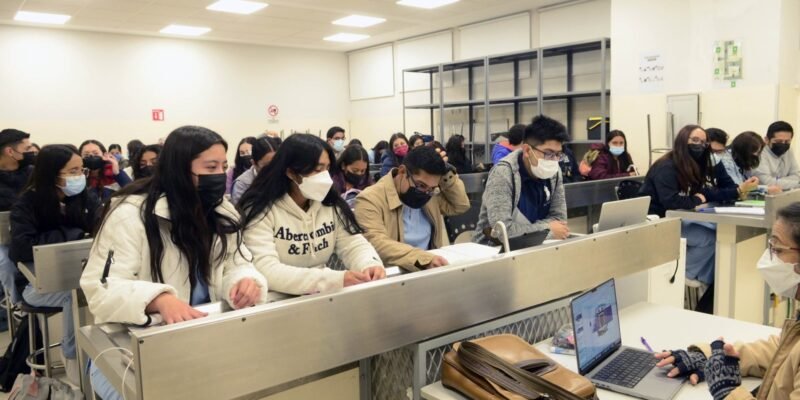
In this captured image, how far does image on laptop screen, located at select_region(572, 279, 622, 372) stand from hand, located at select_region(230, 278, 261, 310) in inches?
33.1

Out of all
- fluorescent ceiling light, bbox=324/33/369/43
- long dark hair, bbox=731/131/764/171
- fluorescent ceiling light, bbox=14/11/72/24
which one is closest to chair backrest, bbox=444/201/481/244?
long dark hair, bbox=731/131/764/171

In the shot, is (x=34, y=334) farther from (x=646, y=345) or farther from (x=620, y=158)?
(x=620, y=158)

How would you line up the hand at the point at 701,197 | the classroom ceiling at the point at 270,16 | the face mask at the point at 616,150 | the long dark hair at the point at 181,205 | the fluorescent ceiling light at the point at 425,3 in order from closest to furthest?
the long dark hair at the point at 181,205 → the hand at the point at 701,197 → the face mask at the point at 616,150 → the classroom ceiling at the point at 270,16 → the fluorescent ceiling light at the point at 425,3

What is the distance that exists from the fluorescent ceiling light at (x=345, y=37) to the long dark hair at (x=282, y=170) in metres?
6.98

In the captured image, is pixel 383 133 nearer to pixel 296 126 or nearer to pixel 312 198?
pixel 296 126

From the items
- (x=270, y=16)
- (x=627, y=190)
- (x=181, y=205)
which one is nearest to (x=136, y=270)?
(x=181, y=205)

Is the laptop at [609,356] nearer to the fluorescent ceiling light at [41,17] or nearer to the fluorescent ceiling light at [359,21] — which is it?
the fluorescent ceiling light at [359,21]

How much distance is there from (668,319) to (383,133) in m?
8.18

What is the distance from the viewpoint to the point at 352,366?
65.0 inches

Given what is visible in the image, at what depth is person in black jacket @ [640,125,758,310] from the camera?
11.1ft

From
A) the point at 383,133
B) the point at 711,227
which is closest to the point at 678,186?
the point at 711,227

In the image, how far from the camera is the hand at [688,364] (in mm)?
1594

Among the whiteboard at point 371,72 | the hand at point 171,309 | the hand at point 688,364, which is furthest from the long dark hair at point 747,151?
the whiteboard at point 371,72

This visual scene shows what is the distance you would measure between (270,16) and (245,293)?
628 centimetres
